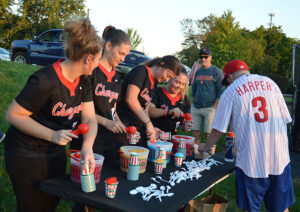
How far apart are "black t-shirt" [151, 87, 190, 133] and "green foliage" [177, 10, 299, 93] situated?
3017 centimetres

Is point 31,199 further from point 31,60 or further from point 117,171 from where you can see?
point 31,60

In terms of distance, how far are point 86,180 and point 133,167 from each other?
43cm

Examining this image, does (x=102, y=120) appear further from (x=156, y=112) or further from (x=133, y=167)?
(x=156, y=112)

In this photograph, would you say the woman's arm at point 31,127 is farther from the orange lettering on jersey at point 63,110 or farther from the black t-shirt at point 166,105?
the black t-shirt at point 166,105

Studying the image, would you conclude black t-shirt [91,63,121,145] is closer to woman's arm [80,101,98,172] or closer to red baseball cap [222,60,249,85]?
woman's arm [80,101,98,172]

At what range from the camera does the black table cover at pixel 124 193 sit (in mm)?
1696

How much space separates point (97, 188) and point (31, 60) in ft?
36.0

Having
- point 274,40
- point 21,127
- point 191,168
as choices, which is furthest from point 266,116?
point 274,40

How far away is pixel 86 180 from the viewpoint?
1797mm

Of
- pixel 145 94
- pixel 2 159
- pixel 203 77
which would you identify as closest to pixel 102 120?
pixel 145 94

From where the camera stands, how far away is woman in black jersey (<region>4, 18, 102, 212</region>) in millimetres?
1784

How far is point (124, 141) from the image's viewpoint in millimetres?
3209

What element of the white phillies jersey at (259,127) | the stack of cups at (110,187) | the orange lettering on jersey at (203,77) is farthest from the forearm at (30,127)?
the orange lettering on jersey at (203,77)

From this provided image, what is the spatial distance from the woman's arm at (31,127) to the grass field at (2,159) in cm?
195
